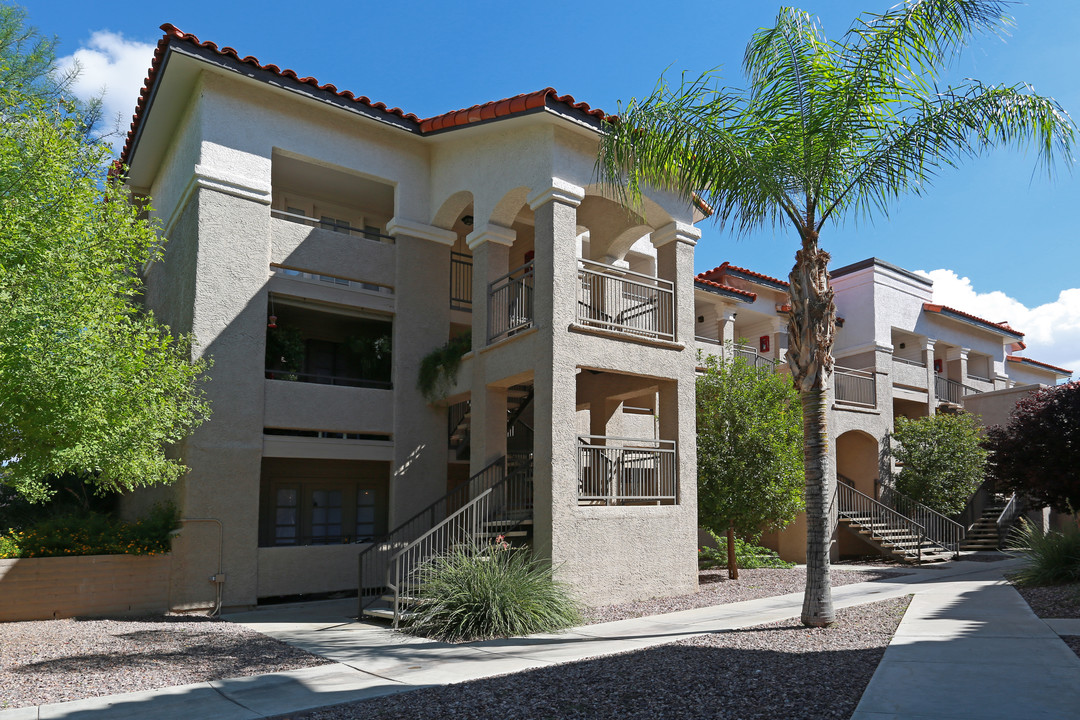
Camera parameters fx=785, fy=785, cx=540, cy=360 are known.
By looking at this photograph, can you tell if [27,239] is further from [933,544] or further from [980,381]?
[980,381]

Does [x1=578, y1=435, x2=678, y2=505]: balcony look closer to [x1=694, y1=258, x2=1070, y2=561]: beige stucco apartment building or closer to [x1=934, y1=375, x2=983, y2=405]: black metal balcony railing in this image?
[x1=694, y1=258, x2=1070, y2=561]: beige stucco apartment building

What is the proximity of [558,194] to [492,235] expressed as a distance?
1.88 meters

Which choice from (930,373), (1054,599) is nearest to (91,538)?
(1054,599)

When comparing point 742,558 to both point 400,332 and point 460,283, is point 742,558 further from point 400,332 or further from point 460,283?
point 400,332

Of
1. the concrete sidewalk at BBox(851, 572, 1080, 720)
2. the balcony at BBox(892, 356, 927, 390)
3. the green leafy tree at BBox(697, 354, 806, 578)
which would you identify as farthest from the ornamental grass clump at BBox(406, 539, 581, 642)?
the balcony at BBox(892, 356, 927, 390)

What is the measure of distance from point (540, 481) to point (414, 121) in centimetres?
814

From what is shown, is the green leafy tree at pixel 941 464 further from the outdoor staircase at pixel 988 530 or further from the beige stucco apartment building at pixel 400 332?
the beige stucco apartment building at pixel 400 332

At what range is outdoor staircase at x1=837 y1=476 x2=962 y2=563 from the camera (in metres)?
20.2

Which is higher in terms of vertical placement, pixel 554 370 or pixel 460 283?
pixel 460 283

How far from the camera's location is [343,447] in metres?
15.2

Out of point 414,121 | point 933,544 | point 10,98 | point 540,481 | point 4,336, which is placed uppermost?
point 414,121

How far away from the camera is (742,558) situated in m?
18.6

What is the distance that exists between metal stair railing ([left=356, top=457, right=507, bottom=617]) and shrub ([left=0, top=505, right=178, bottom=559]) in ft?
11.0

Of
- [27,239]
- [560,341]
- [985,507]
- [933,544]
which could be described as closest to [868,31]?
[560,341]
